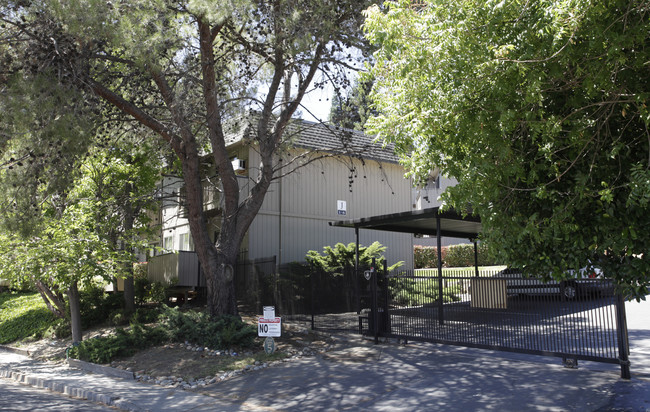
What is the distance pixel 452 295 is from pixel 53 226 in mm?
10824

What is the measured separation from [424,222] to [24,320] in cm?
1525

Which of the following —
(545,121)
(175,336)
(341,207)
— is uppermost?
(341,207)

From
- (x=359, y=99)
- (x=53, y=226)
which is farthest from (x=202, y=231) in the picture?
(x=359, y=99)

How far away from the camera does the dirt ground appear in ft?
36.0

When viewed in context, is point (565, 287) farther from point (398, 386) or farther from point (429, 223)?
point (429, 223)

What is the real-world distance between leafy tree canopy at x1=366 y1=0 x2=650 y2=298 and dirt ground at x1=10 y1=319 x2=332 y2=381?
6710mm

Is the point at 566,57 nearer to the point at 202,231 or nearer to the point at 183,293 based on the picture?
the point at 202,231

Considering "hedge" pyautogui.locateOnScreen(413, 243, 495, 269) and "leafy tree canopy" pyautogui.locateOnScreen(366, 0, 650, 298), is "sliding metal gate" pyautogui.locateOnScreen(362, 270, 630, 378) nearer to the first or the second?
"leafy tree canopy" pyautogui.locateOnScreen(366, 0, 650, 298)

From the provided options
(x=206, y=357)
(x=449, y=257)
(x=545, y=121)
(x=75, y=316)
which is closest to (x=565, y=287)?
(x=545, y=121)

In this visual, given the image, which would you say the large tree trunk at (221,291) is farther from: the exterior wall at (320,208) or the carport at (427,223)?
the exterior wall at (320,208)

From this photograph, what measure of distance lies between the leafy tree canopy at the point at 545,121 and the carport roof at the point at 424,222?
5.92 metres

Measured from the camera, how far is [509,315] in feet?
32.6

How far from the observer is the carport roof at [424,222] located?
14312 mm

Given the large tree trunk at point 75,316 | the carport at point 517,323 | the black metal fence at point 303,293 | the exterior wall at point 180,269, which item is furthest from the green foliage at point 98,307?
the carport at point 517,323
